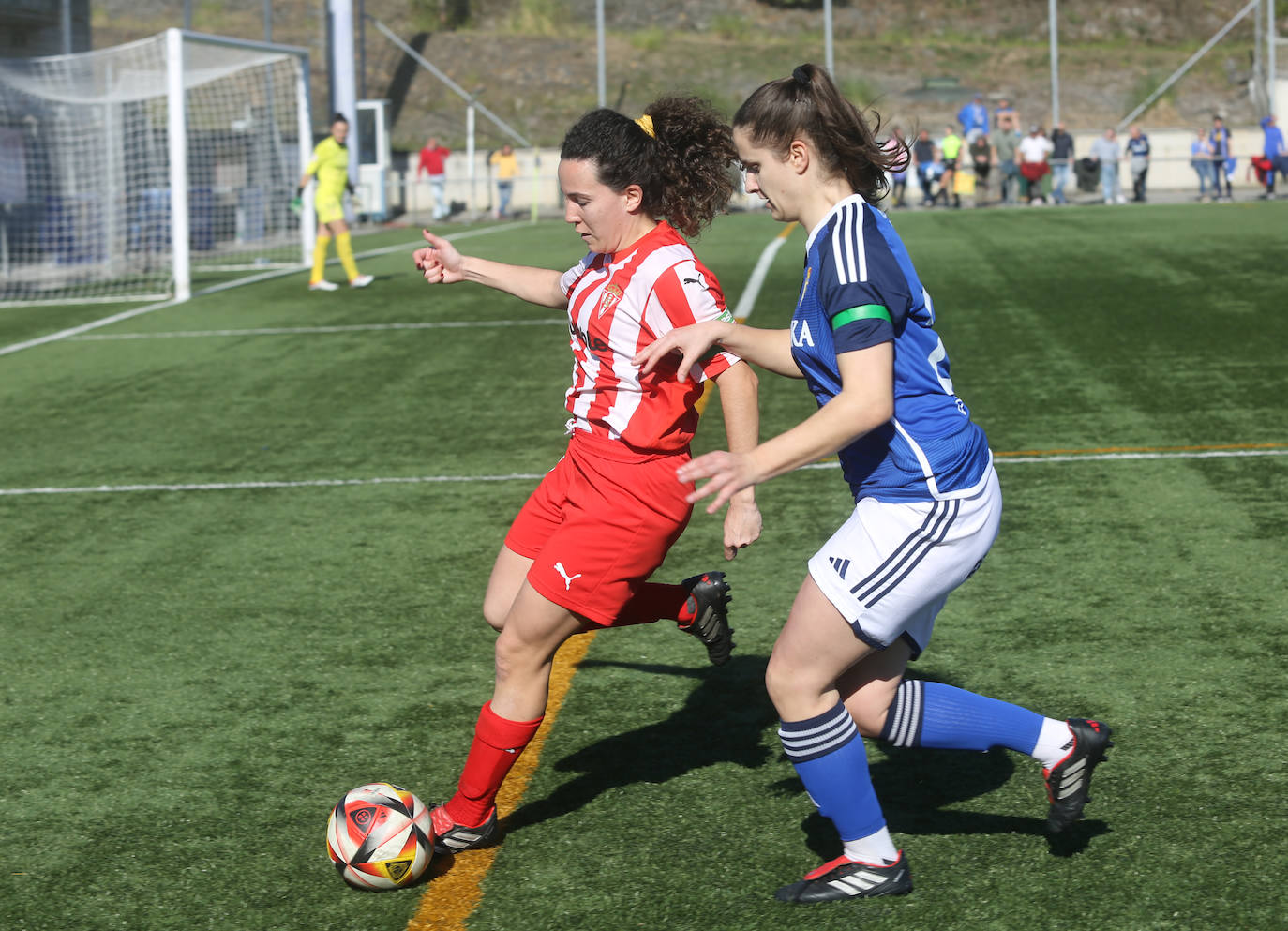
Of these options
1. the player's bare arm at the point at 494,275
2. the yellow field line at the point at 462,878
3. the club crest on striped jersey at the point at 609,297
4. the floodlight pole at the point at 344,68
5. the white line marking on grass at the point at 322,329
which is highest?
the floodlight pole at the point at 344,68

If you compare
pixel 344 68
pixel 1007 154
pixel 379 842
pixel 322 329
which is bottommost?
pixel 379 842

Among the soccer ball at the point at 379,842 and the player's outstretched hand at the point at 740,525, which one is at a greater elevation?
the player's outstretched hand at the point at 740,525

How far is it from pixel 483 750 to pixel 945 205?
96.3 feet

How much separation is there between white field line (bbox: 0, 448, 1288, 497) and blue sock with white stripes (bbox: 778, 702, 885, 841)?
460 centimetres

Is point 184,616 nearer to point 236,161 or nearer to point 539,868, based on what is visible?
point 539,868

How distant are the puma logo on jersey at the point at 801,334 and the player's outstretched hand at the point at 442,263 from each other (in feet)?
4.42

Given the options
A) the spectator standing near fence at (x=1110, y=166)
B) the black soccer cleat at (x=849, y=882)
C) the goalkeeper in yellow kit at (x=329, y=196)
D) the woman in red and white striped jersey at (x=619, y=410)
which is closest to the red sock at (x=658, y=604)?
the woman in red and white striped jersey at (x=619, y=410)

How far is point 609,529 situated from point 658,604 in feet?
2.21

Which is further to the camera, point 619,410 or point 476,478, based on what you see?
point 476,478

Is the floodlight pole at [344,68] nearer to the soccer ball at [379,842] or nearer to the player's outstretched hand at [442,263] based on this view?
the player's outstretched hand at [442,263]

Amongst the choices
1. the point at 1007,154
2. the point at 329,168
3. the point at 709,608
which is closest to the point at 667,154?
the point at 709,608

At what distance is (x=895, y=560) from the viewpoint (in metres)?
3.00

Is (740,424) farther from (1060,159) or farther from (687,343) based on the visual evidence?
(1060,159)

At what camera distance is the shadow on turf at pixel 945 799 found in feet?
11.6
